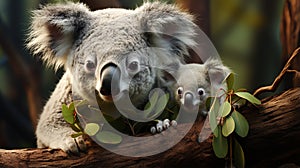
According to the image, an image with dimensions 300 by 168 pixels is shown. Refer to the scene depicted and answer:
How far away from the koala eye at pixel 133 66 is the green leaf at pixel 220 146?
0.36 meters

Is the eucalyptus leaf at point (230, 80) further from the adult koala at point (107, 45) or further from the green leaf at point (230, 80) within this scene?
the adult koala at point (107, 45)

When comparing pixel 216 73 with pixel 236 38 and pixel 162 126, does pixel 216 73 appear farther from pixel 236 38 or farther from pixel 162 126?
pixel 236 38

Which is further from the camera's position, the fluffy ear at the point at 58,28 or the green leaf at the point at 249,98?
the fluffy ear at the point at 58,28

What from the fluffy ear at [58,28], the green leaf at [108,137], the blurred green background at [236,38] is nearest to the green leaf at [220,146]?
the green leaf at [108,137]

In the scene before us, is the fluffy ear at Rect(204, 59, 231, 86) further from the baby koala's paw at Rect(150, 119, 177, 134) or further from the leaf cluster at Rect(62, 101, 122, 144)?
the leaf cluster at Rect(62, 101, 122, 144)

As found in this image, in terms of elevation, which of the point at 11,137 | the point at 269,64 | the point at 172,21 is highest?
the point at 172,21

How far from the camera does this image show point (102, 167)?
5.58 feet

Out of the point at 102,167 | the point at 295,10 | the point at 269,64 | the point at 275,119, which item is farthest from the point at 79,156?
the point at 269,64

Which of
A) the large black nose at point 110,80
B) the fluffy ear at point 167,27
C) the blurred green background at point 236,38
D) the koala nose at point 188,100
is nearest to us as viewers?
the large black nose at point 110,80

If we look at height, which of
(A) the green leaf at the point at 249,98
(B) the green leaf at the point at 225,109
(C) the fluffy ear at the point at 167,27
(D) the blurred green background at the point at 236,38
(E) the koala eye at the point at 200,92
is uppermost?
(C) the fluffy ear at the point at 167,27

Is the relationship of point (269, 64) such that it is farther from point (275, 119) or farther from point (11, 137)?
point (11, 137)

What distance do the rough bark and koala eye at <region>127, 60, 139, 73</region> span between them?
256 millimetres

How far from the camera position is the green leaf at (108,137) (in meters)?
1.68

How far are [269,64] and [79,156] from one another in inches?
74.7
